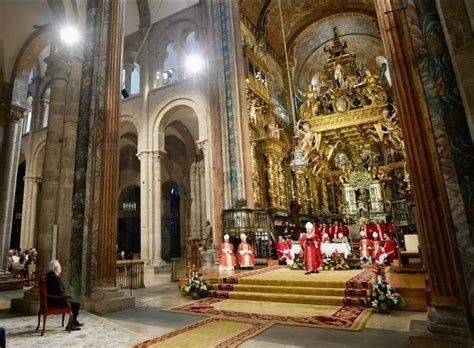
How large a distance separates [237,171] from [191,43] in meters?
8.39

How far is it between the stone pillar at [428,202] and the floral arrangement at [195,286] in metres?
4.61

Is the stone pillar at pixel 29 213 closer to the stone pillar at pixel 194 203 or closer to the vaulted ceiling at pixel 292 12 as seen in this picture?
the stone pillar at pixel 194 203

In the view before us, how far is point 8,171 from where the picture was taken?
10883 millimetres

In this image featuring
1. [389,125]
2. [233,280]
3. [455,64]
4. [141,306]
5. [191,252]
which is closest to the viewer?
[455,64]

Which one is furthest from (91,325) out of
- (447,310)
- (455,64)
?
(455,64)

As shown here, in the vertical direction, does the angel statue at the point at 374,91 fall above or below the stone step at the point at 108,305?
above

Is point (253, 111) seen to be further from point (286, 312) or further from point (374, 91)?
point (286, 312)

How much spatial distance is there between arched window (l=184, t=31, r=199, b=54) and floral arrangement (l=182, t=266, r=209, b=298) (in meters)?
12.4

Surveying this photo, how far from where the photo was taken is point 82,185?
673cm

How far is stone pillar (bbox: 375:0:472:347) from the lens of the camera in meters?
3.18

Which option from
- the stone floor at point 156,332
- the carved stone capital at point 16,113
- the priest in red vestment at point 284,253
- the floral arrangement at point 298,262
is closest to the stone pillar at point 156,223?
the carved stone capital at point 16,113

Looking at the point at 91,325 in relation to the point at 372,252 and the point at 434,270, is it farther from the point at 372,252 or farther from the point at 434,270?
the point at 372,252

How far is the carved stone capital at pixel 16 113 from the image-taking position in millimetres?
11055

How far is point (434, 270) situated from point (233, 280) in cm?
494
